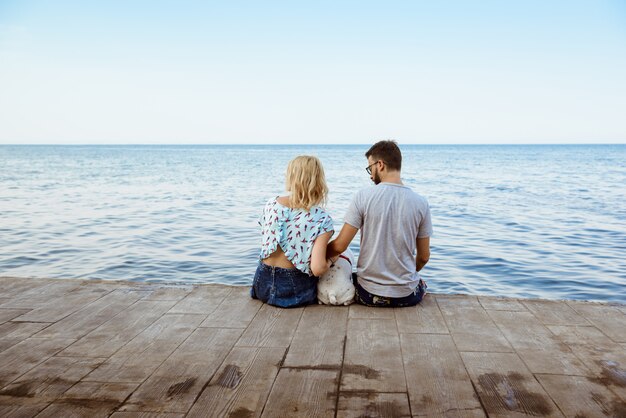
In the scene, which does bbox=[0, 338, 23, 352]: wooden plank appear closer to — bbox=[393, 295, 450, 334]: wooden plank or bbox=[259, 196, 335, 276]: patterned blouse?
bbox=[259, 196, 335, 276]: patterned blouse

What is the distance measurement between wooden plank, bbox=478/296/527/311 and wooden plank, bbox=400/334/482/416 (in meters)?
0.73

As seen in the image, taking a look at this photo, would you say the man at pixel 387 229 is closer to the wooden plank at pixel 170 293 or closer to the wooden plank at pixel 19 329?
the wooden plank at pixel 170 293

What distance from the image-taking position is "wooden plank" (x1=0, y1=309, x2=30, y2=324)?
3.57 metres

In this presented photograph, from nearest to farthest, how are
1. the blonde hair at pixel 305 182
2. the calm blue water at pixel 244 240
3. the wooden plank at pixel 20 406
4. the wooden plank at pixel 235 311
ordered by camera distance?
the wooden plank at pixel 20 406, the wooden plank at pixel 235 311, the blonde hair at pixel 305 182, the calm blue water at pixel 244 240

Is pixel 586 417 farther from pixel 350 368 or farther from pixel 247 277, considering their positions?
pixel 247 277

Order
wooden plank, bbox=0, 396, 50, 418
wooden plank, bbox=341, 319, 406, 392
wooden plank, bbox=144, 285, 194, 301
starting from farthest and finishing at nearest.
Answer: wooden plank, bbox=144, 285, 194, 301 < wooden plank, bbox=341, 319, 406, 392 < wooden plank, bbox=0, 396, 50, 418

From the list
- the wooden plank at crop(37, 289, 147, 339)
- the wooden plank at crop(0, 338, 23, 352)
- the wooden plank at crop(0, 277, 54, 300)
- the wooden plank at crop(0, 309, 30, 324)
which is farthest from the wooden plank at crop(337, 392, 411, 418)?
A: the wooden plank at crop(0, 277, 54, 300)

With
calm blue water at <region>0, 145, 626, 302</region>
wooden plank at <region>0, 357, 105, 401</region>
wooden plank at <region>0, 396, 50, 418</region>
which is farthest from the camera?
calm blue water at <region>0, 145, 626, 302</region>

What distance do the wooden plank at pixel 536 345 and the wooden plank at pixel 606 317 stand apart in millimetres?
373

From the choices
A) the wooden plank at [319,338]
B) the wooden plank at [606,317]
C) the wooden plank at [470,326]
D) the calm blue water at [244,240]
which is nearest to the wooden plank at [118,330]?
the wooden plank at [319,338]

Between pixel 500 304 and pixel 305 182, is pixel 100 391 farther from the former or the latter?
pixel 500 304

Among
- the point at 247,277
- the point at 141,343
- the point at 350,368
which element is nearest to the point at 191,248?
the point at 247,277

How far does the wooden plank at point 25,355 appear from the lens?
270cm

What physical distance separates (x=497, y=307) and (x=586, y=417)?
1.55 metres
